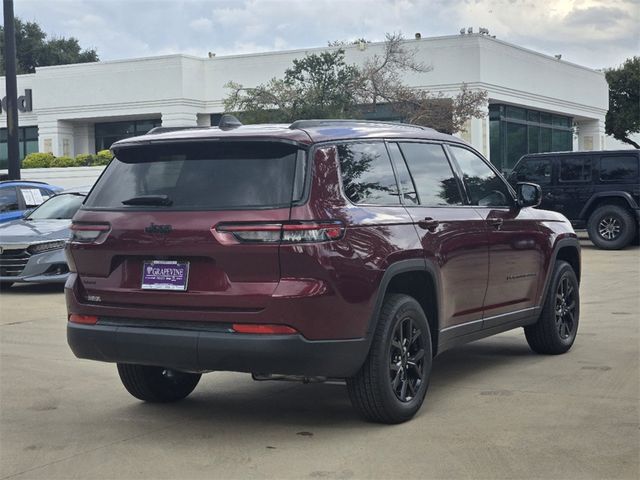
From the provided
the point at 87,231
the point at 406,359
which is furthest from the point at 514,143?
the point at 87,231

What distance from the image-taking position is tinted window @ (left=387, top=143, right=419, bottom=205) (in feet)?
21.2

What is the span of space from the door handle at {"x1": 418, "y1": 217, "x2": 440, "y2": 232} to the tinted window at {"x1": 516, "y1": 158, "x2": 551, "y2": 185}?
572 inches

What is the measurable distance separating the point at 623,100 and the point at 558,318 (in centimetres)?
4901

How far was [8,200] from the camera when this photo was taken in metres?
16.9

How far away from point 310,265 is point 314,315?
285mm

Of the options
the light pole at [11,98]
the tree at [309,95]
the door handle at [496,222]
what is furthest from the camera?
the tree at [309,95]

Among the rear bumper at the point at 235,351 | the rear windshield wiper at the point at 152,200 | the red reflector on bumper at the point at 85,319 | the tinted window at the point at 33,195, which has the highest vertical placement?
the rear windshield wiper at the point at 152,200

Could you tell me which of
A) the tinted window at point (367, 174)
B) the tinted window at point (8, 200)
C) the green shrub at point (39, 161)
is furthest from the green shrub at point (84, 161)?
the tinted window at point (367, 174)

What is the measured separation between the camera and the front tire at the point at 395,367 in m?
5.83

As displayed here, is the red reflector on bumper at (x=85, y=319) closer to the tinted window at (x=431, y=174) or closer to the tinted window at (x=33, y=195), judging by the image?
the tinted window at (x=431, y=174)

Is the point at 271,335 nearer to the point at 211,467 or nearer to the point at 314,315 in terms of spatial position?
the point at 314,315

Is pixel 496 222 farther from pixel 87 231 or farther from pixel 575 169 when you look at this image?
pixel 575 169

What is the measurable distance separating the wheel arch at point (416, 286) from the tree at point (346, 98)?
23.4 m

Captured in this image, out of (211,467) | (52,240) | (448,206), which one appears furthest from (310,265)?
(52,240)
